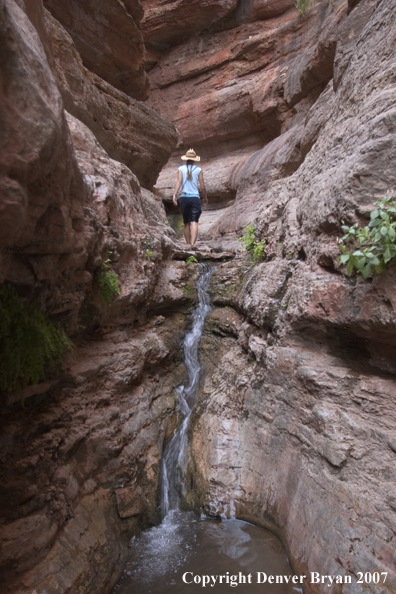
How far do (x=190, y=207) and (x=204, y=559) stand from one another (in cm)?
715

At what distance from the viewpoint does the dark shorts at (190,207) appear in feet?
28.8

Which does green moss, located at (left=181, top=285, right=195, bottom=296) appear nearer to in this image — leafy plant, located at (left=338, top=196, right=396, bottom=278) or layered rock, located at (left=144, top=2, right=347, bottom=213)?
leafy plant, located at (left=338, top=196, right=396, bottom=278)

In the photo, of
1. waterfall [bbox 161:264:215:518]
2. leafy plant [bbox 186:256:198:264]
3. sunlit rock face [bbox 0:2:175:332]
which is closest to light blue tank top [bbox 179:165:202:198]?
sunlit rock face [bbox 0:2:175:332]

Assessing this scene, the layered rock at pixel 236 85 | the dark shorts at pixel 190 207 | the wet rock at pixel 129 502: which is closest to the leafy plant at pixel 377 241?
the wet rock at pixel 129 502

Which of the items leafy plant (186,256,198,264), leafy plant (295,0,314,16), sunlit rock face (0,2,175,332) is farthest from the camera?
leafy plant (295,0,314,16)

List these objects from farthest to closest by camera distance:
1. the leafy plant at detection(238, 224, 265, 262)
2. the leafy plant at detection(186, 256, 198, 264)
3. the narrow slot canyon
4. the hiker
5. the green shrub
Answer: the hiker
the leafy plant at detection(186, 256, 198, 264)
the leafy plant at detection(238, 224, 265, 262)
the green shrub
the narrow slot canyon

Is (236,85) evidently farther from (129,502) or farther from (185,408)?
(129,502)

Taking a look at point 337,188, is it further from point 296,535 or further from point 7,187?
point 296,535

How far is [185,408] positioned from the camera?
5.79m

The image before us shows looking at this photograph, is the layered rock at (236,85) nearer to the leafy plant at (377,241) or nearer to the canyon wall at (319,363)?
the canyon wall at (319,363)

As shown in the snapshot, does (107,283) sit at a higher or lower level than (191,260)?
lower

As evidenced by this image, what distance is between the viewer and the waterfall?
487 centimetres

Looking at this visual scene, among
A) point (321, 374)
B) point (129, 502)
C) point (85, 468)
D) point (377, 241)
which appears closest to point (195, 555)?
point (129, 502)

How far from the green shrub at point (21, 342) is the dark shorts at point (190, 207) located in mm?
5906
